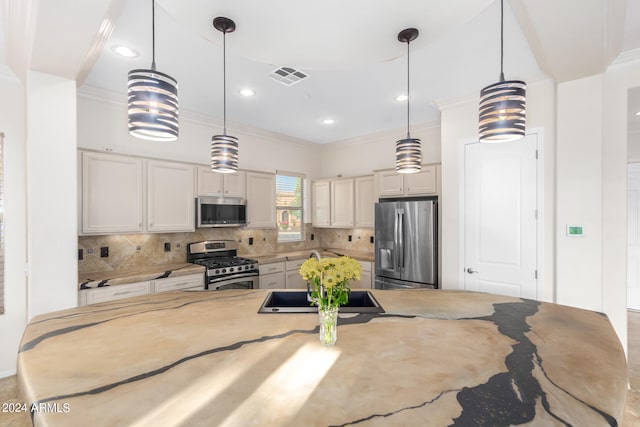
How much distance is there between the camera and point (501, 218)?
3.13 m

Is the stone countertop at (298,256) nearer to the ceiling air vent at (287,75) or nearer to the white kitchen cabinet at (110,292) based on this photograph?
the white kitchen cabinet at (110,292)

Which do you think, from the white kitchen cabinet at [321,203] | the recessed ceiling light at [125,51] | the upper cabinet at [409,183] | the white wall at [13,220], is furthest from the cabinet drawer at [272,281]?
the recessed ceiling light at [125,51]

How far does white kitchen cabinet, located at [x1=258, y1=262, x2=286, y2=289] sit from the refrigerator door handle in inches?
65.9

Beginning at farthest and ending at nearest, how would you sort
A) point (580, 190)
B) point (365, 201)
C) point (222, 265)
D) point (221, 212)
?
point (365, 201), point (221, 212), point (222, 265), point (580, 190)

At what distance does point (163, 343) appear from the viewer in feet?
4.40

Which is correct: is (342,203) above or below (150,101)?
below

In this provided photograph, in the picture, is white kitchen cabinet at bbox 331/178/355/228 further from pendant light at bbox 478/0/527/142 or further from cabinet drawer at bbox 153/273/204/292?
pendant light at bbox 478/0/527/142

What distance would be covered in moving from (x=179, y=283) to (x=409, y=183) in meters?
3.11

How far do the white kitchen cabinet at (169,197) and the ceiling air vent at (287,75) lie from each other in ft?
5.25

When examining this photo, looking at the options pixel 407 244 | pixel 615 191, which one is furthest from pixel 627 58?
pixel 407 244

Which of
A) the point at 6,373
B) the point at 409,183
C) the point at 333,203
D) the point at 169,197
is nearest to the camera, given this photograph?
the point at 6,373

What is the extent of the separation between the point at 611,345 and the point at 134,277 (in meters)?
3.60

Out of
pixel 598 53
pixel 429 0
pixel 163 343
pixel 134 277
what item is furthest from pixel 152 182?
pixel 598 53

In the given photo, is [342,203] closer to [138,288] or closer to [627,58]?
[138,288]
